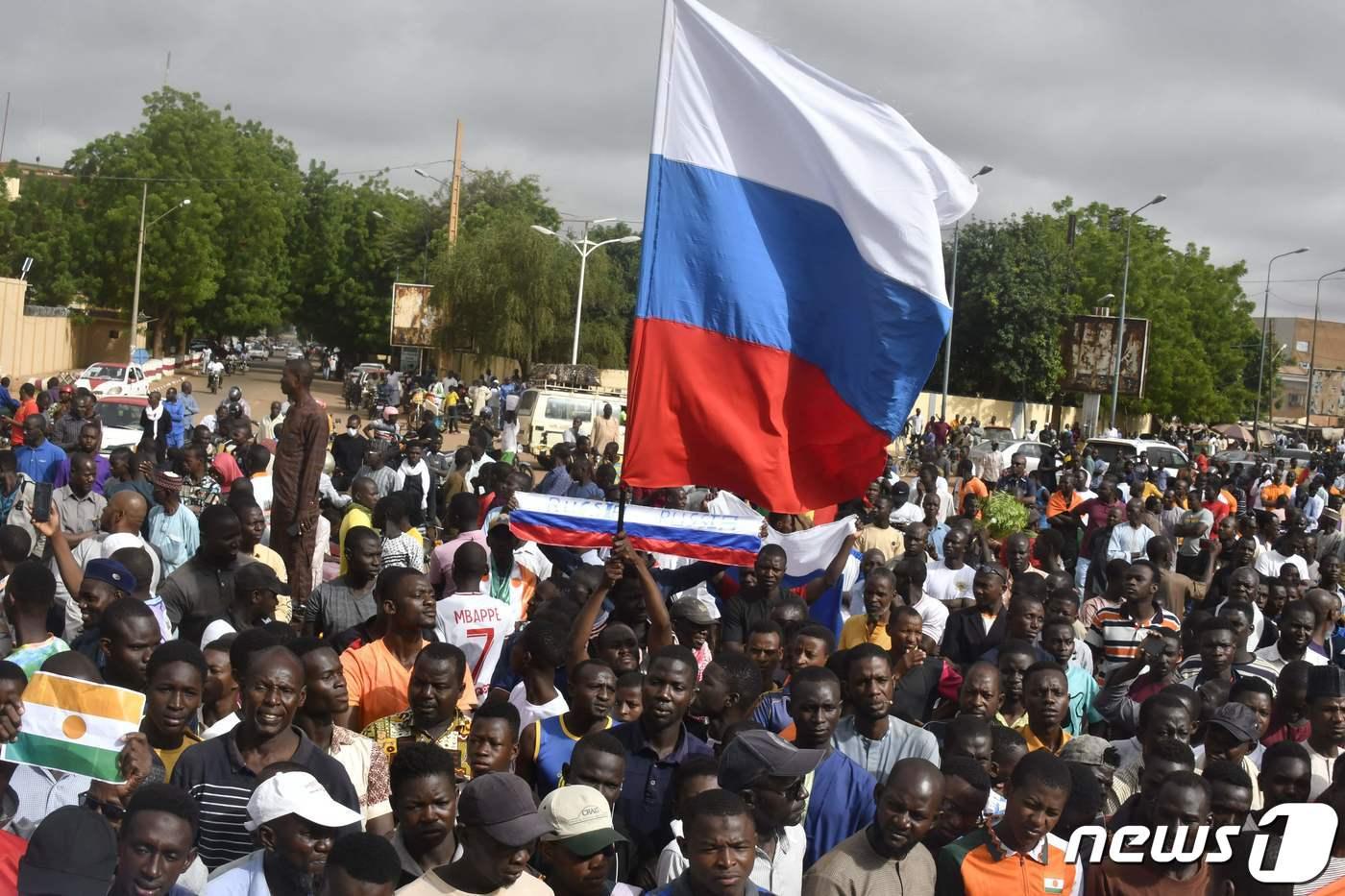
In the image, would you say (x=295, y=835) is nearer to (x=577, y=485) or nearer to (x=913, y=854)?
(x=913, y=854)

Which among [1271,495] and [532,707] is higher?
[1271,495]

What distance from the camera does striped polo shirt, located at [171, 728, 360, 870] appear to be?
4828mm

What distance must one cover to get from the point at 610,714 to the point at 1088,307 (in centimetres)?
5717

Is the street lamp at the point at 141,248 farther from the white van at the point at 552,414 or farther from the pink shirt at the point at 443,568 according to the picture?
the pink shirt at the point at 443,568

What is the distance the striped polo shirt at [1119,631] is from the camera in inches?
347

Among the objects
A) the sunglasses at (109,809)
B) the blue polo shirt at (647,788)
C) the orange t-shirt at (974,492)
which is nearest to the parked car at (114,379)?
the orange t-shirt at (974,492)

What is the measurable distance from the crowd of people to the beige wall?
Answer: 148ft

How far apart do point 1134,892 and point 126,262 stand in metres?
61.7

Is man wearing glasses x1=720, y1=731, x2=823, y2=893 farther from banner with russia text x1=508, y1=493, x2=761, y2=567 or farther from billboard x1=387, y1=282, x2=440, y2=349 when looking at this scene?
billboard x1=387, y1=282, x2=440, y2=349

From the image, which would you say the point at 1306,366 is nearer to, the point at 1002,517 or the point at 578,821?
the point at 1002,517

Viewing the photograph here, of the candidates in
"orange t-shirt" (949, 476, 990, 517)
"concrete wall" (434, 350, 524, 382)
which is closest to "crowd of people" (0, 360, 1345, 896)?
"orange t-shirt" (949, 476, 990, 517)

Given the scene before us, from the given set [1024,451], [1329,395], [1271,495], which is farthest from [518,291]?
[1329,395]

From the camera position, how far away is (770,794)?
5066mm

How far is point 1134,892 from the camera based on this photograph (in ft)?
16.4
